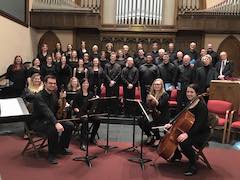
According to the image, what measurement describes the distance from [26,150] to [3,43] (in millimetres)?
3754

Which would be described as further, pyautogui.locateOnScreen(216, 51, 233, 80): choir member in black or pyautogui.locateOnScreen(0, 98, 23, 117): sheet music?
pyautogui.locateOnScreen(216, 51, 233, 80): choir member in black

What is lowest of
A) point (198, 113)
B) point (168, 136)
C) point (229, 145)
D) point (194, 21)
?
point (229, 145)

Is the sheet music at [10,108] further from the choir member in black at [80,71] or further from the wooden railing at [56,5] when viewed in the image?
the wooden railing at [56,5]

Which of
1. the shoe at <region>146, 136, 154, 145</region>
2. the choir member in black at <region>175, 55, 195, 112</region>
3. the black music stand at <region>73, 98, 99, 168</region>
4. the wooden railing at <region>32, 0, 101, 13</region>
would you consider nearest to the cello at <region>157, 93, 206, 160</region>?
the black music stand at <region>73, 98, 99, 168</region>

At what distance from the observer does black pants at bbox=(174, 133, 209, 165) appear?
396cm

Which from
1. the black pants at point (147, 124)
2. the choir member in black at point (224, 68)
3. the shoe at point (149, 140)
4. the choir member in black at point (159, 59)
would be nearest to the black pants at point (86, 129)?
the black pants at point (147, 124)

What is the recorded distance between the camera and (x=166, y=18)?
9609mm

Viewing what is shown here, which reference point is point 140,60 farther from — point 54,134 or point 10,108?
point 10,108

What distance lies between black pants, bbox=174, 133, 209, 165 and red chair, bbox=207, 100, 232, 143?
1484 mm

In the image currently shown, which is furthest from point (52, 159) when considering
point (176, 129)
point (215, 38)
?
point (215, 38)

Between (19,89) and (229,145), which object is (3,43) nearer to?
(19,89)

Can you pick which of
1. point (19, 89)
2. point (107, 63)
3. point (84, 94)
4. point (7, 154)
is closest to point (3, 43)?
point (19, 89)

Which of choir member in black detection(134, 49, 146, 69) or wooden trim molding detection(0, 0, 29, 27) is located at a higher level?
A: wooden trim molding detection(0, 0, 29, 27)

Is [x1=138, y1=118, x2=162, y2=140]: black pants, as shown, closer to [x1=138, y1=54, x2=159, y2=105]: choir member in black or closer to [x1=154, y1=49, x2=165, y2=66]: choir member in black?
[x1=138, y1=54, x2=159, y2=105]: choir member in black
